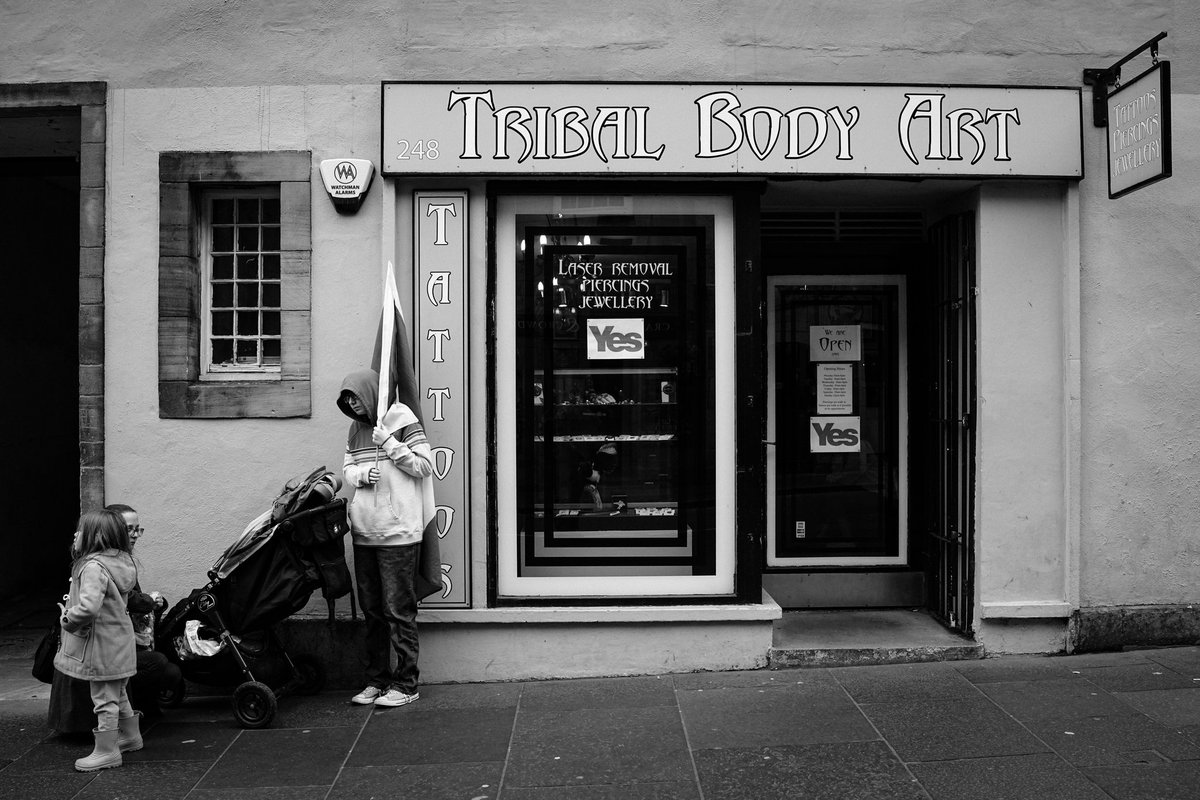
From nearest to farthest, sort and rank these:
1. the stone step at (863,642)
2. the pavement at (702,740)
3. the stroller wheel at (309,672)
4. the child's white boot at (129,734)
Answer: the pavement at (702,740)
the child's white boot at (129,734)
the stroller wheel at (309,672)
the stone step at (863,642)

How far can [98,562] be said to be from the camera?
5.25 meters

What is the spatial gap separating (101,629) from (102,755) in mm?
659

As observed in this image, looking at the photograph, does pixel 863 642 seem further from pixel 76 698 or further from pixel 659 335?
pixel 76 698

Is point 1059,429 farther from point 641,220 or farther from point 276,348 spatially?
point 276,348

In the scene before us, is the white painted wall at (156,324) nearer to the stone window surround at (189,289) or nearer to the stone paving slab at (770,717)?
the stone window surround at (189,289)

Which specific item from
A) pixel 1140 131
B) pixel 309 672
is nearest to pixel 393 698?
pixel 309 672

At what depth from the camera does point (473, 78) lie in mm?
6695

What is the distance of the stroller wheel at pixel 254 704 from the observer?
585 cm

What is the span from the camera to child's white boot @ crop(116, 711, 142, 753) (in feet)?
18.0

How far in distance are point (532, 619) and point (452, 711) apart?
823 millimetres

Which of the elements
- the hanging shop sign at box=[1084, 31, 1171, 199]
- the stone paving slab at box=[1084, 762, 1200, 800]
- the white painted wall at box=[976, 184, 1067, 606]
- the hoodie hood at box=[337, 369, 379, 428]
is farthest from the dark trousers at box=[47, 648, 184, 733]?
the hanging shop sign at box=[1084, 31, 1171, 199]

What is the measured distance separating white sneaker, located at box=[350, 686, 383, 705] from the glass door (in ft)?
10.4

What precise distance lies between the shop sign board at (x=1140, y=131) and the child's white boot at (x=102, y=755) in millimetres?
6535

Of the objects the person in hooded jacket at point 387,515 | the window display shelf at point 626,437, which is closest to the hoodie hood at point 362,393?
Result: the person in hooded jacket at point 387,515
